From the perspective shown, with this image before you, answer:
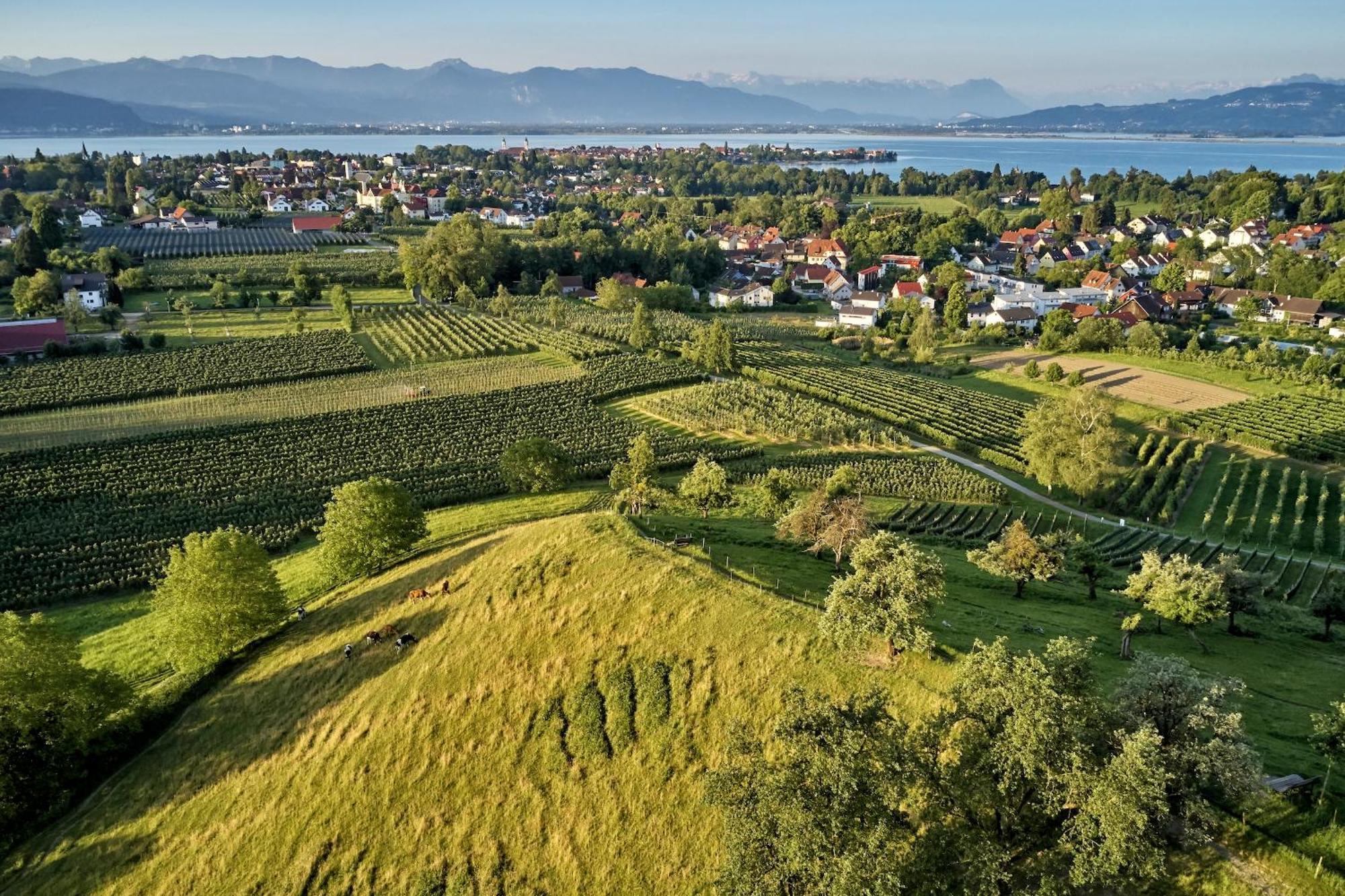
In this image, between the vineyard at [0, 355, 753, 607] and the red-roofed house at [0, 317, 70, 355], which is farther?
the red-roofed house at [0, 317, 70, 355]

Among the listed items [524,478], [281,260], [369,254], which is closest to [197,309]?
[281,260]

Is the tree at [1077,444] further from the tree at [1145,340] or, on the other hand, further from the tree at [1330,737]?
the tree at [1145,340]

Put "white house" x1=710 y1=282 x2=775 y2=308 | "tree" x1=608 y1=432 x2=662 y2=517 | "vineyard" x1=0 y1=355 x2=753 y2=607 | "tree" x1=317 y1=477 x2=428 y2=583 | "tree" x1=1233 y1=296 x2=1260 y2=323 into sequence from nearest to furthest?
1. "tree" x1=317 y1=477 x2=428 y2=583
2. "vineyard" x1=0 y1=355 x2=753 y2=607
3. "tree" x1=608 y1=432 x2=662 y2=517
4. "tree" x1=1233 y1=296 x2=1260 y2=323
5. "white house" x1=710 y1=282 x2=775 y2=308

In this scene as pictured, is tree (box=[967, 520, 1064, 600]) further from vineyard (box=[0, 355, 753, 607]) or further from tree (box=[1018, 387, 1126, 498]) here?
vineyard (box=[0, 355, 753, 607])

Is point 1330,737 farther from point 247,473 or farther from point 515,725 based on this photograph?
point 247,473

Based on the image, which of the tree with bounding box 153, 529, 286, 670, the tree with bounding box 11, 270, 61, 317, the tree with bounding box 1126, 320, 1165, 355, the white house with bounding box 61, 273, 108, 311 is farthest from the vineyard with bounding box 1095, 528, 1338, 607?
the white house with bounding box 61, 273, 108, 311

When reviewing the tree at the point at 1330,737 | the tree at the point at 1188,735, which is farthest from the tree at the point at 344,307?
the tree at the point at 1330,737
